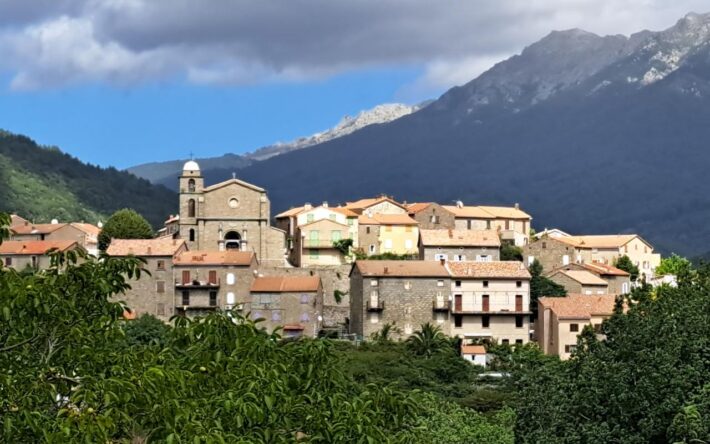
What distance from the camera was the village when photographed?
7825cm

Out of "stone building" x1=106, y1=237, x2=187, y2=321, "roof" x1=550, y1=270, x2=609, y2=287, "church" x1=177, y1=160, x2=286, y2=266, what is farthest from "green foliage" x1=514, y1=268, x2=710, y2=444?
"church" x1=177, y1=160, x2=286, y2=266

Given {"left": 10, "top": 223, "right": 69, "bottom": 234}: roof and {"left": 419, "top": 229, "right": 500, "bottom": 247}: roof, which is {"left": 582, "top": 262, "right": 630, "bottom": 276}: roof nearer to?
{"left": 419, "top": 229, "right": 500, "bottom": 247}: roof

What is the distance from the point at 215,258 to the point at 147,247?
472 cm

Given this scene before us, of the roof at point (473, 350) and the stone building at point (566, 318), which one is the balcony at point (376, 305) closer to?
the roof at point (473, 350)

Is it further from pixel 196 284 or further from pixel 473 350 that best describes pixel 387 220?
pixel 473 350

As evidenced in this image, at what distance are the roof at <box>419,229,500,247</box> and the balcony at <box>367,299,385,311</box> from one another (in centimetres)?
1300

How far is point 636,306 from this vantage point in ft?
117

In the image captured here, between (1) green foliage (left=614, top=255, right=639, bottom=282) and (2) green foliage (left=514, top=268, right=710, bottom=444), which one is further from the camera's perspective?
(1) green foliage (left=614, top=255, right=639, bottom=282)

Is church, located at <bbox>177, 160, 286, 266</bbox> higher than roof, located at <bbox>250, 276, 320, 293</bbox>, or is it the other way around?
church, located at <bbox>177, 160, 286, 266</bbox>

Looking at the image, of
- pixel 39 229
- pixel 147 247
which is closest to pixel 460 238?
pixel 147 247

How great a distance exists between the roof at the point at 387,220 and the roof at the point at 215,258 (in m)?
19.5

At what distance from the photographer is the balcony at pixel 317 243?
9312 cm

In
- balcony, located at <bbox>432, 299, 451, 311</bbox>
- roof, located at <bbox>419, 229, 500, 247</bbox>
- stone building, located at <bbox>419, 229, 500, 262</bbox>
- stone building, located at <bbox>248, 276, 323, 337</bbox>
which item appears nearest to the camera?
stone building, located at <bbox>248, 276, 323, 337</bbox>

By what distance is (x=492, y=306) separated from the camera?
260ft
